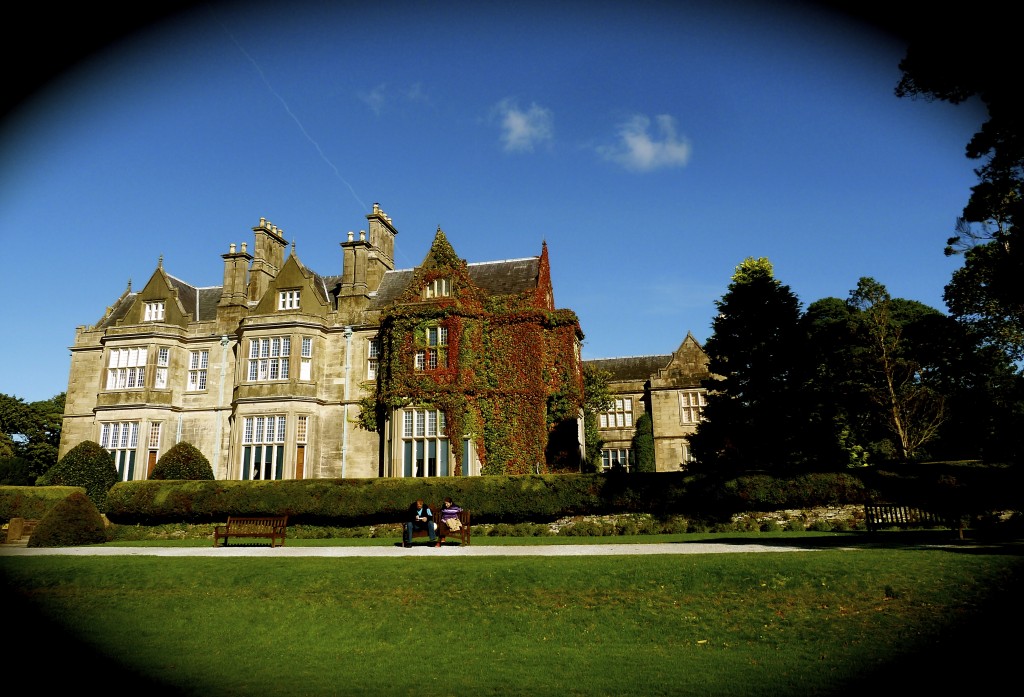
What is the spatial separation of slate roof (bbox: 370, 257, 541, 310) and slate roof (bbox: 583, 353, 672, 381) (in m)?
19.1

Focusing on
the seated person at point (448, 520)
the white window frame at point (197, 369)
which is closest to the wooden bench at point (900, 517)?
the seated person at point (448, 520)

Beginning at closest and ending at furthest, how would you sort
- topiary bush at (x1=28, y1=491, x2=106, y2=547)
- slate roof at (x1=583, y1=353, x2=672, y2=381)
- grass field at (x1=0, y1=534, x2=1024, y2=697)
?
1. grass field at (x1=0, y1=534, x2=1024, y2=697)
2. topiary bush at (x1=28, y1=491, x2=106, y2=547)
3. slate roof at (x1=583, y1=353, x2=672, y2=381)

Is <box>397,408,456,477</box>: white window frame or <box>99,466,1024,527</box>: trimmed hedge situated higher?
<box>397,408,456,477</box>: white window frame

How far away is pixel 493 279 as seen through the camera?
115 ft

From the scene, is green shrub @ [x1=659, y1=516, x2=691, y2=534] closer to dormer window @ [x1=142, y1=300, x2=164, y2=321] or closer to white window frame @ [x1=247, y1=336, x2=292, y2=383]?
white window frame @ [x1=247, y1=336, x2=292, y2=383]

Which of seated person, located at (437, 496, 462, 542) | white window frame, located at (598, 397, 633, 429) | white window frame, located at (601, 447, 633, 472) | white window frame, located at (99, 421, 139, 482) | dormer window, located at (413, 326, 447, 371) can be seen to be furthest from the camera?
white window frame, located at (598, 397, 633, 429)

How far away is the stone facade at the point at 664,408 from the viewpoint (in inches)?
1804

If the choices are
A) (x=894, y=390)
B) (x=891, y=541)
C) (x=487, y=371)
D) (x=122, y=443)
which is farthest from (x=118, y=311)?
(x=894, y=390)

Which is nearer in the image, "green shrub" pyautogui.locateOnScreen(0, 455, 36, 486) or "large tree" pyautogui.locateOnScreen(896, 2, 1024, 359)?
"large tree" pyautogui.locateOnScreen(896, 2, 1024, 359)

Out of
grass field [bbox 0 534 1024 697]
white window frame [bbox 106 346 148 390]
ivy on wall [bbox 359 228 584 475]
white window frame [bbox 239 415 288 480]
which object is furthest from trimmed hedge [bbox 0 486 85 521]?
ivy on wall [bbox 359 228 584 475]

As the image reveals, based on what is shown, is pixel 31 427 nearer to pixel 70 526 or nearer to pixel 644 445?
pixel 70 526

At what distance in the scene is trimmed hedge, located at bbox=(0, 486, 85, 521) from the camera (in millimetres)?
27041

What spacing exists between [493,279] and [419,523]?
1577cm

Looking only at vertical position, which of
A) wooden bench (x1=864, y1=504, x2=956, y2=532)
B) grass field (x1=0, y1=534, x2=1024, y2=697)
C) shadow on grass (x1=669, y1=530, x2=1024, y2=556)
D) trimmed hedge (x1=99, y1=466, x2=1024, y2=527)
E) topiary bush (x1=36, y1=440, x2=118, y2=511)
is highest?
topiary bush (x1=36, y1=440, x2=118, y2=511)
